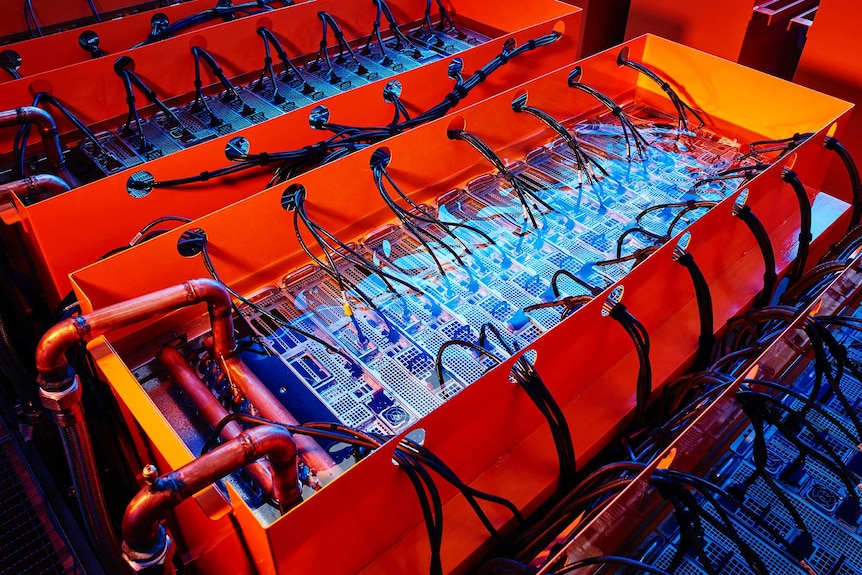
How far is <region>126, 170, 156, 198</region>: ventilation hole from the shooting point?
1868mm

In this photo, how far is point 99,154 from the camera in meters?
2.31

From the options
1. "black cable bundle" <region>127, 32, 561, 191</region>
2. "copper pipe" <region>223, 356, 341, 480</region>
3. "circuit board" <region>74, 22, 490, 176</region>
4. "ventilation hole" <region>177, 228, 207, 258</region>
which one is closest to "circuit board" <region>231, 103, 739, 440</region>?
"copper pipe" <region>223, 356, 341, 480</region>

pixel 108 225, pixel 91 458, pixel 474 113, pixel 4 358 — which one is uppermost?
pixel 474 113

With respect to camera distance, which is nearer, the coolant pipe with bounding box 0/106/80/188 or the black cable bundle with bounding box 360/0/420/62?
the coolant pipe with bounding box 0/106/80/188

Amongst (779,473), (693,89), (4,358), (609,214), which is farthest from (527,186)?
(4,358)

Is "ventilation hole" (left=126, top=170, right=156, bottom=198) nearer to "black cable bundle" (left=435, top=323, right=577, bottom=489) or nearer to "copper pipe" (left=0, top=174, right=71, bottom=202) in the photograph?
"copper pipe" (left=0, top=174, right=71, bottom=202)

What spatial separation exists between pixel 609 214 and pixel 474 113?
54 centimetres

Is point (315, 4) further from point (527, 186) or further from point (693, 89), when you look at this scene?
point (693, 89)

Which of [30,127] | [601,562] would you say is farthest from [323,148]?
[601,562]

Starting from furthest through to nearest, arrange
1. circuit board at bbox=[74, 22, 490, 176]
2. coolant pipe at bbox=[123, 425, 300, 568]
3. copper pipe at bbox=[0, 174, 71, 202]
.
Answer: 1. circuit board at bbox=[74, 22, 490, 176]
2. copper pipe at bbox=[0, 174, 71, 202]
3. coolant pipe at bbox=[123, 425, 300, 568]

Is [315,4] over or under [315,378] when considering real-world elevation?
over

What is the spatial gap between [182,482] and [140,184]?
1.09 meters

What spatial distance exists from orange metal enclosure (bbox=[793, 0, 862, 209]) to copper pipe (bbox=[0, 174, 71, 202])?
2.86 meters

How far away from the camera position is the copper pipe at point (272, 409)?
1.37 meters
